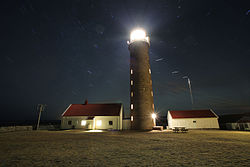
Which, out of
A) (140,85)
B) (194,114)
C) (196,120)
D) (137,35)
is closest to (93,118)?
(140,85)

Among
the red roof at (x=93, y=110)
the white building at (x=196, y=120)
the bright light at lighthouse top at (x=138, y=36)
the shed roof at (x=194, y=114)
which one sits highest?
the bright light at lighthouse top at (x=138, y=36)

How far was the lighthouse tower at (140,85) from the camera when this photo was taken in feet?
94.4

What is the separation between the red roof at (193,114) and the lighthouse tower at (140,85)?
8860mm

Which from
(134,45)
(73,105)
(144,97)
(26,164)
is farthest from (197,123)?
(26,164)

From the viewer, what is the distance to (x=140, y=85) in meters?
30.2

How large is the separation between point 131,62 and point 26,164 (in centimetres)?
2946

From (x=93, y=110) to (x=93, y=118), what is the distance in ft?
11.2

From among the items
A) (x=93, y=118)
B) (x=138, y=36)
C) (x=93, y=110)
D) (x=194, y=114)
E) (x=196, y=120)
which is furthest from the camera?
(x=138, y=36)

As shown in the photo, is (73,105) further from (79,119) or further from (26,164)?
(26,164)

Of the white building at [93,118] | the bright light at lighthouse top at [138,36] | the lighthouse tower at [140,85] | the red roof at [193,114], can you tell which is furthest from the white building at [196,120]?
the bright light at lighthouse top at [138,36]

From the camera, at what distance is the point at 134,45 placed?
33531 mm

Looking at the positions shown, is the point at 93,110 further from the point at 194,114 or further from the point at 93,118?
the point at 194,114

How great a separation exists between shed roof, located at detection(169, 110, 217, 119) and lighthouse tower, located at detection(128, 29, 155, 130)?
29.1 feet

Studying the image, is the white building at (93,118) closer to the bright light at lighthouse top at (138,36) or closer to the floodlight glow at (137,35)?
the bright light at lighthouse top at (138,36)
